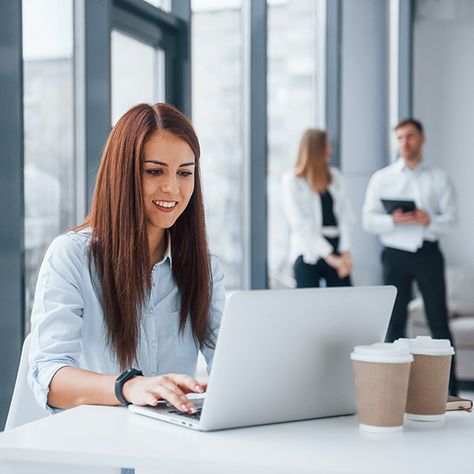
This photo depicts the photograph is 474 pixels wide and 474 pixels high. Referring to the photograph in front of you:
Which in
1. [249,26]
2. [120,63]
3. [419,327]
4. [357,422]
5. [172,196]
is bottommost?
[419,327]

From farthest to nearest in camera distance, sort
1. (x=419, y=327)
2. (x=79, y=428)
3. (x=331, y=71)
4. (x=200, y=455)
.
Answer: (x=331, y=71), (x=419, y=327), (x=79, y=428), (x=200, y=455)

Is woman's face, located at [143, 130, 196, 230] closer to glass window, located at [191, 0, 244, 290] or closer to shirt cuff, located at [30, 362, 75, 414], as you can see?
shirt cuff, located at [30, 362, 75, 414]

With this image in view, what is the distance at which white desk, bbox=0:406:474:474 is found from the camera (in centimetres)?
130

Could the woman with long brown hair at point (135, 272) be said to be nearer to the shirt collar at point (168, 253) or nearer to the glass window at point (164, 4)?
the shirt collar at point (168, 253)

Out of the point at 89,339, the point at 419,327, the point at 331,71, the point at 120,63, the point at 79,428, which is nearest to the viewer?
the point at 79,428

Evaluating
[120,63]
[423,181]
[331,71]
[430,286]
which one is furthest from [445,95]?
[120,63]

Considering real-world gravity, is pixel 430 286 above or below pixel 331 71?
below

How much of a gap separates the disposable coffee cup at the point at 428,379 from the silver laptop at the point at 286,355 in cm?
9

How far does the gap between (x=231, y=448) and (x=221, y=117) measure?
4.15 meters

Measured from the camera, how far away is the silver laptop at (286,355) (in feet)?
4.76

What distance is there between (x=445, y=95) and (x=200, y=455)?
6525 mm

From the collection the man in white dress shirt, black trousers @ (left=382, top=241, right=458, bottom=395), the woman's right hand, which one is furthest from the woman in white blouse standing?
the woman's right hand

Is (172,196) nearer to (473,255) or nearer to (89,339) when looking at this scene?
(89,339)

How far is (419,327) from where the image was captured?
19.4 feet
